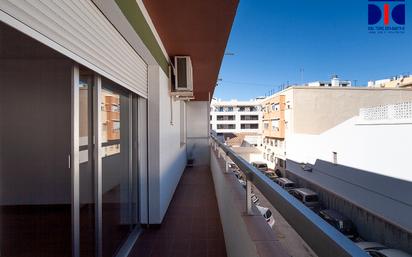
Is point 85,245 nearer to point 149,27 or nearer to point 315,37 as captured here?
point 149,27

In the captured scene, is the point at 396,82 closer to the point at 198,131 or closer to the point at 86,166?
the point at 198,131

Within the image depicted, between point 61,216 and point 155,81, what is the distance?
2249 millimetres

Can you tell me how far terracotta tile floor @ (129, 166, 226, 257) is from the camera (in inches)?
120

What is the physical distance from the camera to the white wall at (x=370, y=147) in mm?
11625

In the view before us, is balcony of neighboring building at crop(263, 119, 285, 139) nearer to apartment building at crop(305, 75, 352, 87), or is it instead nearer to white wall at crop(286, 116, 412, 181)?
apartment building at crop(305, 75, 352, 87)

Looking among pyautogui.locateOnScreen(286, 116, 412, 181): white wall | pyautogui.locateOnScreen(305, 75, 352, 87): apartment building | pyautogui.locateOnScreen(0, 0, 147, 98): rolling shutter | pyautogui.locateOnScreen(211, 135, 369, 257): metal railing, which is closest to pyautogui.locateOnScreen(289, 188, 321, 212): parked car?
pyautogui.locateOnScreen(286, 116, 412, 181): white wall

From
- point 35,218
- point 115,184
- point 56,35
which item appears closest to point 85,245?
point 115,184

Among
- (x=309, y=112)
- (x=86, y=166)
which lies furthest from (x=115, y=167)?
(x=309, y=112)

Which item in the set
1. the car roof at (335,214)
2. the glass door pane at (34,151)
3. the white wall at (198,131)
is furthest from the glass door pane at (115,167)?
the car roof at (335,214)

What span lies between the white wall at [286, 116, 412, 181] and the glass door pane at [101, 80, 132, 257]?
1310 cm

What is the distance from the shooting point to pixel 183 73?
15.3 feet

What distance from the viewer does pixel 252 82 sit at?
181 ft

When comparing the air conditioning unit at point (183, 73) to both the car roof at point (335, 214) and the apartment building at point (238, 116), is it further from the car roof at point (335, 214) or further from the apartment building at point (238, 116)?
the apartment building at point (238, 116)

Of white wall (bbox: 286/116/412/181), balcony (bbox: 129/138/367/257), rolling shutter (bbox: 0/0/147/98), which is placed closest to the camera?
balcony (bbox: 129/138/367/257)
